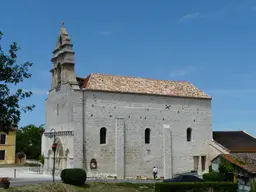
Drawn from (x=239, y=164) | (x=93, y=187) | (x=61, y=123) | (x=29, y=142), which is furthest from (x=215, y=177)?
(x=29, y=142)

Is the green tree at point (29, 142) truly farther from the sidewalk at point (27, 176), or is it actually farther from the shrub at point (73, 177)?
the shrub at point (73, 177)

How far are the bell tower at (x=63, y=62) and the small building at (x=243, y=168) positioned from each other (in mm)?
17854

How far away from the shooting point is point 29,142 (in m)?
74.6

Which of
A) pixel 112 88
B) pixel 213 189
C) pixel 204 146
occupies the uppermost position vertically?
pixel 112 88

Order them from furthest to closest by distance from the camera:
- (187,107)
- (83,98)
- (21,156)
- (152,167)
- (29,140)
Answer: (29,140) < (21,156) < (187,107) < (152,167) < (83,98)

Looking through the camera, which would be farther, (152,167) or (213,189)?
(152,167)

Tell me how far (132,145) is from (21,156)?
1169 inches

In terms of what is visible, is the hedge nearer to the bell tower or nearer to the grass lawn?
the grass lawn

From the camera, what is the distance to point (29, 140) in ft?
245

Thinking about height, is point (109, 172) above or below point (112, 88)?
below

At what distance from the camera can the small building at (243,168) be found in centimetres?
2952

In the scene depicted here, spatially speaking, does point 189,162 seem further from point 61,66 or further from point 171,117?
point 61,66

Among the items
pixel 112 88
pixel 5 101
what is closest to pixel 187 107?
pixel 112 88

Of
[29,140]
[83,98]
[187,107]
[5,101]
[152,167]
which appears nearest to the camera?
[5,101]
